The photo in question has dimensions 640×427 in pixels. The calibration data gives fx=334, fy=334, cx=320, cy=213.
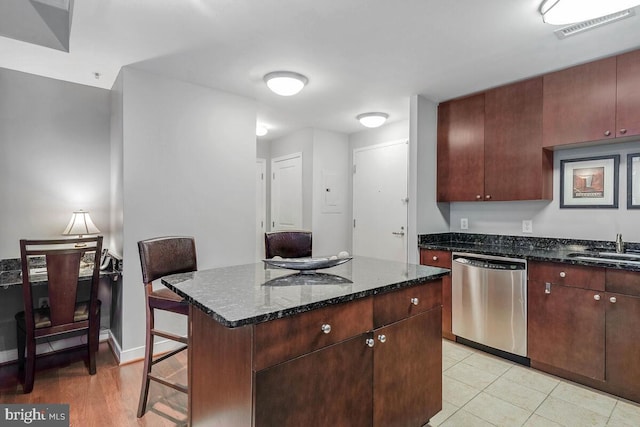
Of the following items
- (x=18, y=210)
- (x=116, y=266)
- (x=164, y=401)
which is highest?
(x=18, y=210)

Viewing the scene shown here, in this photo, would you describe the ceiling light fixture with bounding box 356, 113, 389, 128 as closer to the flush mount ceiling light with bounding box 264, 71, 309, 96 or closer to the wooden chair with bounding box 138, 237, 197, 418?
the flush mount ceiling light with bounding box 264, 71, 309, 96

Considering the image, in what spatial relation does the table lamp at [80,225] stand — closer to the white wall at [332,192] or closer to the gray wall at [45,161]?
the gray wall at [45,161]

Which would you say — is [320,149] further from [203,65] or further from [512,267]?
[512,267]

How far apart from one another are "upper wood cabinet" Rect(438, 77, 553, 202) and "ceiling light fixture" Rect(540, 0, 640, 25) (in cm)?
107

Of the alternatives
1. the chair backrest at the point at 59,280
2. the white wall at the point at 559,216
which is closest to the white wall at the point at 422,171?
the white wall at the point at 559,216

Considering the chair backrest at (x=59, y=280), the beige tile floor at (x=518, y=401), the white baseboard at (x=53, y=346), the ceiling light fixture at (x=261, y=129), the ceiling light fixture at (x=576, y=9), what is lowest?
the beige tile floor at (x=518, y=401)

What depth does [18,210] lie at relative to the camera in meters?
2.89

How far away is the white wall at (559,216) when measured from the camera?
2.70m

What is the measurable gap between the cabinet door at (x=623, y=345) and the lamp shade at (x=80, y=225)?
13.5ft

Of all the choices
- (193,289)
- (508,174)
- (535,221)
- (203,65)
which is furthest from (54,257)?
(535,221)

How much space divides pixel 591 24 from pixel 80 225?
414 cm

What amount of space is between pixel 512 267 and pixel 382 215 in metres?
2.02

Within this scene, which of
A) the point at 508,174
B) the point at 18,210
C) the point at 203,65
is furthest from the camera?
the point at 508,174

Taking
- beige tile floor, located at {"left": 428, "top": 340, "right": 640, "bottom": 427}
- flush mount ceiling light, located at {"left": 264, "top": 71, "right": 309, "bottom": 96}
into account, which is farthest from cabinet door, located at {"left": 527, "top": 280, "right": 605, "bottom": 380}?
flush mount ceiling light, located at {"left": 264, "top": 71, "right": 309, "bottom": 96}
